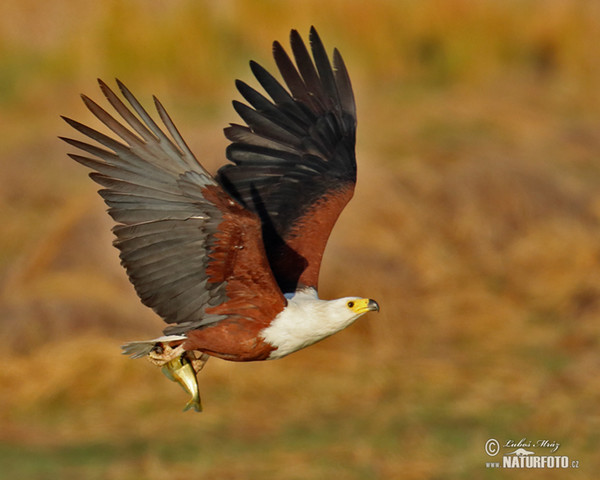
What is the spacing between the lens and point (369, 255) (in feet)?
68.9

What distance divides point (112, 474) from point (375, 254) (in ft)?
20.7

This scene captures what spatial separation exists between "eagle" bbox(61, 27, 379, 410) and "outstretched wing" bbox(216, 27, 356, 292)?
1 cm

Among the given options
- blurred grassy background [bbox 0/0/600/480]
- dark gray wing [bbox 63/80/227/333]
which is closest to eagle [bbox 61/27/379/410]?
dark gray wing [bbox 63/80/227/333]

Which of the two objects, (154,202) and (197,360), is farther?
(197,360)

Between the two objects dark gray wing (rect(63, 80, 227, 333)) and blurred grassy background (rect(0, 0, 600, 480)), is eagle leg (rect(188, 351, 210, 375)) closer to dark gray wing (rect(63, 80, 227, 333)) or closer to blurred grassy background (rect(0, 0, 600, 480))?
dark gray wing (rect(63, 80, 227, 333))

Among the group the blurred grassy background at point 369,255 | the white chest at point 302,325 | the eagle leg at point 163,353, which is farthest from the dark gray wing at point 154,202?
the blurred grassy background at point 369,255

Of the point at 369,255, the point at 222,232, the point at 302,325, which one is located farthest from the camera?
the point at 369,255

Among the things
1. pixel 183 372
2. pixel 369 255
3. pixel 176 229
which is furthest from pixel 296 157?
pixel 369 255

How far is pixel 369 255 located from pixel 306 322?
1216cm

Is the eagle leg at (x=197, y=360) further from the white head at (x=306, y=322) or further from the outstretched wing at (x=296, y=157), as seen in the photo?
the outstretched wing at (x=296, y=157)

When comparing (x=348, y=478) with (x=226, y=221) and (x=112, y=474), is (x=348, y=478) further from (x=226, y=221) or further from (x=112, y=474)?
(x=226, y=221)

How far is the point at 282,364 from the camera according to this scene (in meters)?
20.4

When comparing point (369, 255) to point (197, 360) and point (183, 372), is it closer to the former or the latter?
point (197, 360)

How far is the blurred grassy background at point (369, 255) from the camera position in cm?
1841
